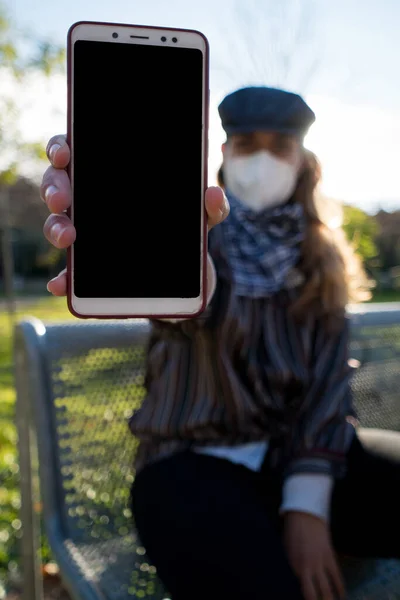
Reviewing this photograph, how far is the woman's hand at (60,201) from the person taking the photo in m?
0.97

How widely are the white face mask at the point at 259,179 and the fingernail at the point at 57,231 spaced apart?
89 cm

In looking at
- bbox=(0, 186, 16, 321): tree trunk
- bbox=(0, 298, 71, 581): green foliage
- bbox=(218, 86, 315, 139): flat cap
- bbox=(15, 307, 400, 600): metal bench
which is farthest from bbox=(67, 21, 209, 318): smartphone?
bbox=(0, 186, 16, 321): tree trunk

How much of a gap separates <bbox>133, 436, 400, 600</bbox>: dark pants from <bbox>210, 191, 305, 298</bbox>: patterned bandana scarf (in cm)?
49

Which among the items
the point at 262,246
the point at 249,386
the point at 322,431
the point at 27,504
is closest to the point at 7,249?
the point at 27,504

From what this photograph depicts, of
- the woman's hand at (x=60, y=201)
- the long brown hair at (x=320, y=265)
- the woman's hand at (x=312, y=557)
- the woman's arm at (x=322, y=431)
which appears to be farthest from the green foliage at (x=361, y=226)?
the woman's hand at (x=60, y=201)

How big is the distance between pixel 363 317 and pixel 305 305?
82cm

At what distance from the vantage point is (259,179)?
1.77 meters

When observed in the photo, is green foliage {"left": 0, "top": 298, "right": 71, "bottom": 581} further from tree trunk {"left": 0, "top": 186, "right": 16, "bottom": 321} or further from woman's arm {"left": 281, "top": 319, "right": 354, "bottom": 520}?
tree trunk {"left": 0, "top": 186, "right": 16, "bottom": 321}

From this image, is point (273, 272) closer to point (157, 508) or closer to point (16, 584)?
point (157, 508)

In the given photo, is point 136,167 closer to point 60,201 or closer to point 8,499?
point 60,201

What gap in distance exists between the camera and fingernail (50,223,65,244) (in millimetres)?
962

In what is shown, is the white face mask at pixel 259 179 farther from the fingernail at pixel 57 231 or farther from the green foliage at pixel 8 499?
the green foliage at pixel 8 499

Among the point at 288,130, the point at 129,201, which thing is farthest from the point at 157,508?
the point at 288,130

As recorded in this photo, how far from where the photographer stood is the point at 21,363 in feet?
6.34
